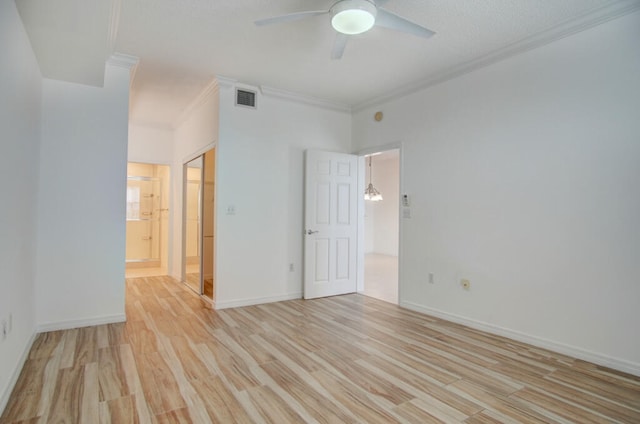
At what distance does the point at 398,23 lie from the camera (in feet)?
7.89

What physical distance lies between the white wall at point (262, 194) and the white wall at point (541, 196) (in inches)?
62.4

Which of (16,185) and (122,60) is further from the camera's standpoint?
(122,60)

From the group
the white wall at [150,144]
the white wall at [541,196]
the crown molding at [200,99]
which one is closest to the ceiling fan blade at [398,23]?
the white wall at [541,196]

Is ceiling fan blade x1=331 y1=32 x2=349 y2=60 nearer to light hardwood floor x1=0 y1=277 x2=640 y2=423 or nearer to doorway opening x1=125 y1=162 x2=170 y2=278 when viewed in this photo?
light hardwood floor x1=0 y1=277 x2=640 y2=423

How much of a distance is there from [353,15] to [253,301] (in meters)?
3.32

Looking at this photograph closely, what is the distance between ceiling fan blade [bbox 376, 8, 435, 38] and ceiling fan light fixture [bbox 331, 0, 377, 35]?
0.16 feet

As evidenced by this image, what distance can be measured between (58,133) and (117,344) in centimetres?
206

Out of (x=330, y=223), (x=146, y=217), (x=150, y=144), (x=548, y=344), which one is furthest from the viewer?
(x=146, y=217)

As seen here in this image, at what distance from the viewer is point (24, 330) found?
2.59 metres

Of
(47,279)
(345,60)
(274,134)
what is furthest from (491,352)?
(47,279)

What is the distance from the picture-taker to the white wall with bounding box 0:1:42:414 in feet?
6.41

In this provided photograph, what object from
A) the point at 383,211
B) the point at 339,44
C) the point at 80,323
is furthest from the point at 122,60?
the point at 383,211

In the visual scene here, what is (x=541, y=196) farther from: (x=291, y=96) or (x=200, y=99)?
(x=200, y=99)

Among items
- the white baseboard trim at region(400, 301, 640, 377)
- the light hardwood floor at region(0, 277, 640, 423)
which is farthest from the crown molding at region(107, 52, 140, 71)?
the white baseboard trim at region(400, 301, 640, 377)
